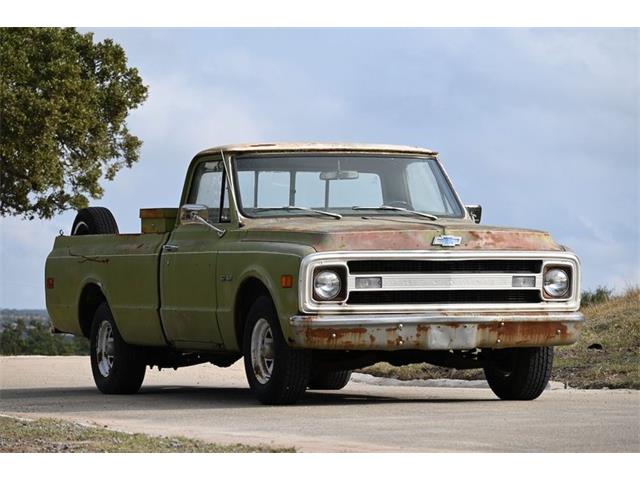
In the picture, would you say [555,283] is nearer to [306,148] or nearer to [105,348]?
[306,148]

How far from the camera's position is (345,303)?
505 inches

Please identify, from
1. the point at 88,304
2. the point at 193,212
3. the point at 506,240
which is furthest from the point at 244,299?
the point at 88,304

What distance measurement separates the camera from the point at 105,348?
16.5 m

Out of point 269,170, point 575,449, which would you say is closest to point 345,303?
point 269,170

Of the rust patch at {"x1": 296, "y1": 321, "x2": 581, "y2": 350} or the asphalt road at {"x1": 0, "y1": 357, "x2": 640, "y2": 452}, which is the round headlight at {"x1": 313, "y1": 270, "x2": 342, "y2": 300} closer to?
the rust patch at {"x1": 296, "y1": 321, "x2": 581, "y2": 350}

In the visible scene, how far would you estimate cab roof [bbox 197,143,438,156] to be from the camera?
48.1 feet

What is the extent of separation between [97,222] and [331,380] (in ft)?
9.92

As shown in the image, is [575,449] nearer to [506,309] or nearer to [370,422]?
[370,422]

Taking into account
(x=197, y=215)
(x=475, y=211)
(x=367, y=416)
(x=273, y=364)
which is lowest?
(x=367, y=416)

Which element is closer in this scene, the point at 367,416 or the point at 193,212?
the point at 367,416

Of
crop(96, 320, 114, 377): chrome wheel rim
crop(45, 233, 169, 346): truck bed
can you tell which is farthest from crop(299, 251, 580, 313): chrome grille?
crop(96, 320, 114, 377): chrome wheel rim

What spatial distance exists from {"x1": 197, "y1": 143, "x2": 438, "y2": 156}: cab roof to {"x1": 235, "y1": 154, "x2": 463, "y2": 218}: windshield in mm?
61

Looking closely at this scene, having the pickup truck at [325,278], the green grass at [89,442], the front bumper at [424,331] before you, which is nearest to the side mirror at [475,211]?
the pickup truck at [325,278]

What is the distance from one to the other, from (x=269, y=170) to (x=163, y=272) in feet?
4.74
